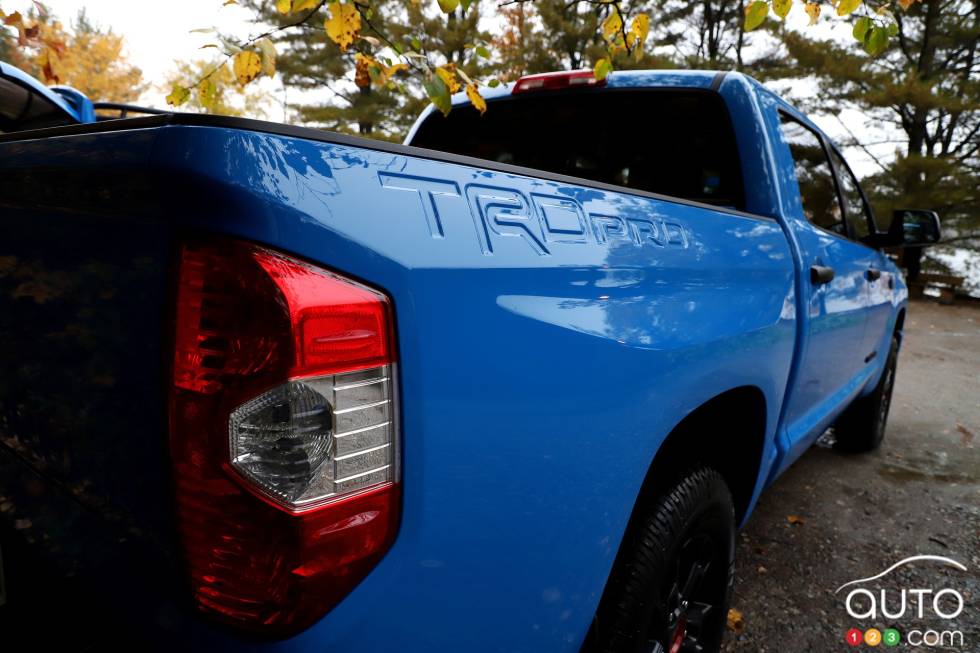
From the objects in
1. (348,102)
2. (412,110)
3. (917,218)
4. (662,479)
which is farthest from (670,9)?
(662,479)

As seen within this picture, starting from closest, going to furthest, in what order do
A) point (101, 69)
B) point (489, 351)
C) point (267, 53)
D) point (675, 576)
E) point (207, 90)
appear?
point (489, 351) → point (675, 576) → point (267, 53) → point (207, 90) → point (101, 69)

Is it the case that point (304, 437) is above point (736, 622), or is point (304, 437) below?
above

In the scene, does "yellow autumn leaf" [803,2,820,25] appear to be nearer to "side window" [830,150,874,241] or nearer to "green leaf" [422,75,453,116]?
"side window" [830,150,874,241]

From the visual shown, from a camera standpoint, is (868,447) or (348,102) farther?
(348,102)

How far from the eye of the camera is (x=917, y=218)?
11.8 feet

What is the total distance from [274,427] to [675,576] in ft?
4.25

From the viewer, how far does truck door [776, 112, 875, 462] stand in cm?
222

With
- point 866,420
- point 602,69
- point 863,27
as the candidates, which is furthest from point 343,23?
point 866,420

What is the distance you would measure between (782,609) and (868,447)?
7.71ft

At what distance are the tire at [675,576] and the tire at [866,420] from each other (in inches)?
106

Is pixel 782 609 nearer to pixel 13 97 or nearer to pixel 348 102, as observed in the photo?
pixel 13 97

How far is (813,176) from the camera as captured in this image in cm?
284

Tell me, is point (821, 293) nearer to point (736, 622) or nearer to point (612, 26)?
point (736, 622)

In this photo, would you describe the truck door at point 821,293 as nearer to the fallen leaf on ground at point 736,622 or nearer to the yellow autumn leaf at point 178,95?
the fallen leaf on ground at point 736,622
